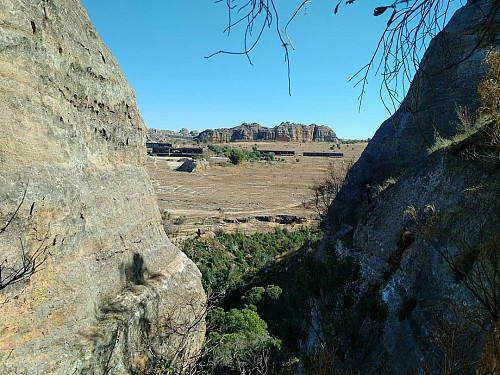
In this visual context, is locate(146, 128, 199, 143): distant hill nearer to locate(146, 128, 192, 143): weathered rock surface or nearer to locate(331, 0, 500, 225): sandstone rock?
locate(146, 128, 192, 143): weathered rock surface

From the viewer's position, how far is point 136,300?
636cm

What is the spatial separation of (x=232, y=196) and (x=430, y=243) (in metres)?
29.6

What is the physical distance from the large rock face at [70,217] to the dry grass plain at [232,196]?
14095 mm

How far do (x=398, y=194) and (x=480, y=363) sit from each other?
7.23 meters

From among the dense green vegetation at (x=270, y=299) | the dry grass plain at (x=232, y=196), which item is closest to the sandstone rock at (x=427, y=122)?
the dense green vegetation at (x=270, y=299)

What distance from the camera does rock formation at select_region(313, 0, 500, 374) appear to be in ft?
15.8

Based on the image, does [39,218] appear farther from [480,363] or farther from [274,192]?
[274,192]

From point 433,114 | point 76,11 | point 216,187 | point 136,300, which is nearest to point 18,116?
point 76,11

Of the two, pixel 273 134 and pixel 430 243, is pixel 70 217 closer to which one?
pixel 430 243

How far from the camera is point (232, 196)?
35312mm

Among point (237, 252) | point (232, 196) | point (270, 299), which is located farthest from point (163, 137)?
point (270, 299)

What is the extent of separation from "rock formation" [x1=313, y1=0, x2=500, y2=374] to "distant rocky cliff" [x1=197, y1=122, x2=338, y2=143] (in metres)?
94.1

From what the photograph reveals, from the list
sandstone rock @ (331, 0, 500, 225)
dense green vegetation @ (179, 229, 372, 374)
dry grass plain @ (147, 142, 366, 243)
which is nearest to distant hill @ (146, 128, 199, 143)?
dry grass plain @ (147, 142, 366, 243)

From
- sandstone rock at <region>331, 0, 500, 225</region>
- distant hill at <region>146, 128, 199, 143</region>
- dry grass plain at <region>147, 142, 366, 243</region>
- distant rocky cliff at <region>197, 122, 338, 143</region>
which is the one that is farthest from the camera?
distant rocky cliff at <region>197, 122, 338, 143</region>
